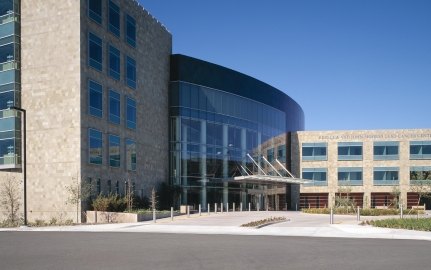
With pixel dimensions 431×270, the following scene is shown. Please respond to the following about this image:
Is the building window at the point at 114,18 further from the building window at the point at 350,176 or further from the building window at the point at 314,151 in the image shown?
the building window at the point at 350,176

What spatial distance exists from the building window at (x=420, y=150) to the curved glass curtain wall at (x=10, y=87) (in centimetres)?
4952

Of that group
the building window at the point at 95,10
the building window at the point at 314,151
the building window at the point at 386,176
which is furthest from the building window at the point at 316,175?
the building window at the point at 95,10

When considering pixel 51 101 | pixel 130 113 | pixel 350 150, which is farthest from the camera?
pixel 350 150

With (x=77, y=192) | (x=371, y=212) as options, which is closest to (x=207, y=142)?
(x=371, y=212)

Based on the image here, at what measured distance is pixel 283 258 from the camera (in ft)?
46.0

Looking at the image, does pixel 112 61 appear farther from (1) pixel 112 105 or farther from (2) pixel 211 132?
(2) pixel 211 132

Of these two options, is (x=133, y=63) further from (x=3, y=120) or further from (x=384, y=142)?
(x=384, y=142)

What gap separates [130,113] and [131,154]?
3.44m

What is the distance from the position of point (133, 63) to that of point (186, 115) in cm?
797

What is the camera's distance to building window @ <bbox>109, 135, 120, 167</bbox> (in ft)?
131

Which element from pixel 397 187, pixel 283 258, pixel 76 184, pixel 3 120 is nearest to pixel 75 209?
pixel 76 184

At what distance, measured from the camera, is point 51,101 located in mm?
36688

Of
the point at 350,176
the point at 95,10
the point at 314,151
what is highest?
the point at 95,10

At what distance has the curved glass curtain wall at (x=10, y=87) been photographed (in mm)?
37375
